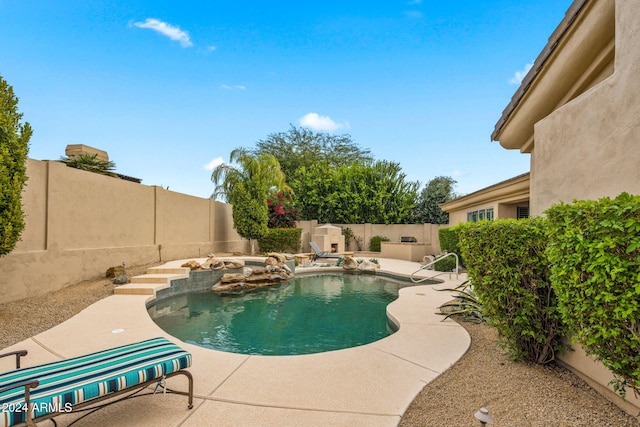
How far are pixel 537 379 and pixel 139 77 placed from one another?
16653 millimetres

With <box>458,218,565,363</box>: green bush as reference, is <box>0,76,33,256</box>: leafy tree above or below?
above

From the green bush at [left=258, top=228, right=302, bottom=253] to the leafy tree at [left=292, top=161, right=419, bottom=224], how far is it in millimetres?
6601

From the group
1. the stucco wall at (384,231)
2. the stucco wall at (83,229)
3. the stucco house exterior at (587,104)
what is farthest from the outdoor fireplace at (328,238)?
the stucco house exterior at (587,104)

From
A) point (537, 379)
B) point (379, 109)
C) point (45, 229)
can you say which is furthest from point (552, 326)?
point (379, 109)

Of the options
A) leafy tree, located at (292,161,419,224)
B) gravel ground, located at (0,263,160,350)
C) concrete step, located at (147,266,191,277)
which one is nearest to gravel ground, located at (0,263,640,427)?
gravel ground, located at (0,263,160,350)

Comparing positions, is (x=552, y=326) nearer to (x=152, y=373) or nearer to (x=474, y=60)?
(x=152, y=373)

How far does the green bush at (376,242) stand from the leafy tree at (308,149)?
13.3 meters

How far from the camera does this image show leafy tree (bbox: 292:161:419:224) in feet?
82.5

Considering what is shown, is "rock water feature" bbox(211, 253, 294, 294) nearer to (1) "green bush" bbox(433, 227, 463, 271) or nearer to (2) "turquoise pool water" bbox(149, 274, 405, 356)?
(2) "turquoise pool water" bbox(149, 274, 405, 356)

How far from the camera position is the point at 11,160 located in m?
5.50

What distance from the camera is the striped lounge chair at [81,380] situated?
2.11 meters

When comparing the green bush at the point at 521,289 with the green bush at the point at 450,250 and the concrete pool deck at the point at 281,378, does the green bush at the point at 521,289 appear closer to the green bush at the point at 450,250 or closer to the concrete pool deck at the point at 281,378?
the concrete pool deck at the point at 281,378

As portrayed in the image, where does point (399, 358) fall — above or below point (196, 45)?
below

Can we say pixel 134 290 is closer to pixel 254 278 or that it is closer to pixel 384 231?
pixel 254 278
